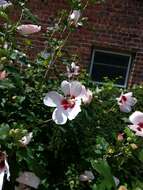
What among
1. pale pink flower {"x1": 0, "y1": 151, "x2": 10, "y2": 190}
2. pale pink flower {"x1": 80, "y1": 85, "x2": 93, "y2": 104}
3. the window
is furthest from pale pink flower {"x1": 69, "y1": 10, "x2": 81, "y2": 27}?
the window

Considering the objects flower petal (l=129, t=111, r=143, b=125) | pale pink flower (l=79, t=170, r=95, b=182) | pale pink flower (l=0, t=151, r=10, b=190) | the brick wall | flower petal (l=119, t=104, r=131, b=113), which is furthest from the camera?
the brick wall

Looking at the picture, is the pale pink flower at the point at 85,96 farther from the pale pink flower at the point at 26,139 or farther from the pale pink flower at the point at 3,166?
Result: the pale pink flower at the point at 3,166

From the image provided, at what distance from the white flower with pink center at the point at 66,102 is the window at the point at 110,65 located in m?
7.58

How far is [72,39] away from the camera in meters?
9.49

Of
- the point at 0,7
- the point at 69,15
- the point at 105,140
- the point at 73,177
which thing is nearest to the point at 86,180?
the point at 73,177

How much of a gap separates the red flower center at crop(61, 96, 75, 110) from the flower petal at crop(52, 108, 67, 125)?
2cm

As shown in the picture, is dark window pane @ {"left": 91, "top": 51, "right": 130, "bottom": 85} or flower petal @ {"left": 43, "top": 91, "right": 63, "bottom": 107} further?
dark window pane @ {"left": 91, "top": 51, "right": 130, "bottom": 85}

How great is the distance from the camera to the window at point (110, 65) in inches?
393

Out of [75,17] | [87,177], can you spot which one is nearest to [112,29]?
[75,17]

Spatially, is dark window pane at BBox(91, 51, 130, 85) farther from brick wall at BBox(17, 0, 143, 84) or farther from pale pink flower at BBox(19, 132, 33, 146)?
pale pink flower at BBox(19, 132, 33, 146)

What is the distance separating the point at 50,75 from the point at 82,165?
2.64ft

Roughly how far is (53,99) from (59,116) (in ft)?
0.23

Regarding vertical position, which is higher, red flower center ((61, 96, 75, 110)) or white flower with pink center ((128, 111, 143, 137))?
red flower center ((61, 96, 75, 110))

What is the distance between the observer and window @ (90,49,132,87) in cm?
998
